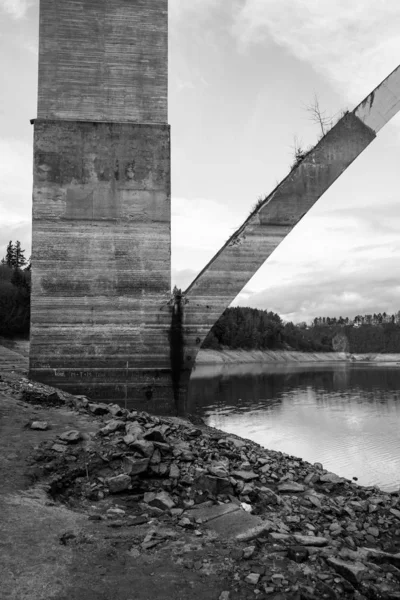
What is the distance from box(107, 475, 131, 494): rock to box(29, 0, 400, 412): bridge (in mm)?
6610

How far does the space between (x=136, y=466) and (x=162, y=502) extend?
2.46 ft

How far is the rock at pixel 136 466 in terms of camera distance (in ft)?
18.8

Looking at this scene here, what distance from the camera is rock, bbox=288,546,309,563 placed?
400 cm

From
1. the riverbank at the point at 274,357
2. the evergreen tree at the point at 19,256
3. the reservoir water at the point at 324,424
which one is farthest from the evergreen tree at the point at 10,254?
the reservoir water at the point at 324,424

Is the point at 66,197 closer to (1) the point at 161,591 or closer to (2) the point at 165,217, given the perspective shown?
(2) the point at 165,217

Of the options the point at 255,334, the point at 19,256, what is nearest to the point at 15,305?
the point at 19,256

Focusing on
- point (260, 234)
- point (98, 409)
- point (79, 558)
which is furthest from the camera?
point (260, 234)

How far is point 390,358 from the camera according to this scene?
138 meters

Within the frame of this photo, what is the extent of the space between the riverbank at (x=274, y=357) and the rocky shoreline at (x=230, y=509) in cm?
6235

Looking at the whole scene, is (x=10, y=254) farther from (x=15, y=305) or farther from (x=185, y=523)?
(x=185, y=523)

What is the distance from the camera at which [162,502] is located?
16.9ft

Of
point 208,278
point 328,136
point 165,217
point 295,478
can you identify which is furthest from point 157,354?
point 328,136

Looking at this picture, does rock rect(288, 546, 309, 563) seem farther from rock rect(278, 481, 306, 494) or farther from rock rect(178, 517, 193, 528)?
rock rect(278, 481, 306, 494)

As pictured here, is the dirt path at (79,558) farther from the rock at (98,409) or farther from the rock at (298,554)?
the rock at (98,409)
